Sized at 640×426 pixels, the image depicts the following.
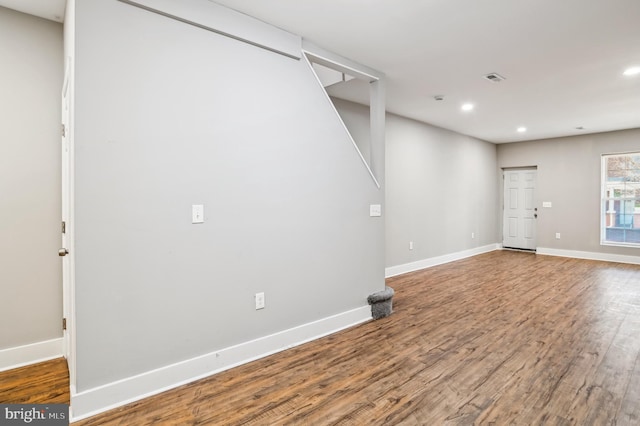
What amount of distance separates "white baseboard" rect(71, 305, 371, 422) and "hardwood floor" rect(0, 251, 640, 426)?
6 centimetres

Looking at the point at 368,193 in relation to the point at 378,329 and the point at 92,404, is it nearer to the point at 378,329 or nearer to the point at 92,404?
the point at 378,329

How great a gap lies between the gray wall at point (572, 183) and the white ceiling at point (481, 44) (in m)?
2.08

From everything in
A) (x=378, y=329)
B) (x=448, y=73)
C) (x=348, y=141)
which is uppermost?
(x=448, y=73)

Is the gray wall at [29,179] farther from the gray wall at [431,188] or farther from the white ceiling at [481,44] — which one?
the gray wall at [431,188]

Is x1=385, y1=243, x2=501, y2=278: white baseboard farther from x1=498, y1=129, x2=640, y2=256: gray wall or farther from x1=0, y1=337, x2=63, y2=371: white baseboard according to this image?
x1=0, y1=337, x2=63, y2=371: white baseboard

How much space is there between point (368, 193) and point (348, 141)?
1.95 feet

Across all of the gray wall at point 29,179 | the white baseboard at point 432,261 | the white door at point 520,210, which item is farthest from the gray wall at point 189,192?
the white door at point 520,210

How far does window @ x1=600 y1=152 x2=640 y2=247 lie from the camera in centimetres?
658

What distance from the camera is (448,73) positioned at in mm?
3725

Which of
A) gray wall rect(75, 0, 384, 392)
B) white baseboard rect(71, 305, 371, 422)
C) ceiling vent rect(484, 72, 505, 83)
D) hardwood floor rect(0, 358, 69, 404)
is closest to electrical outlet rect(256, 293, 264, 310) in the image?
gray wall rect(75, 0, 384, 392)

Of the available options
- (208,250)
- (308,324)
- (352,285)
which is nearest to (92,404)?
(208,250)

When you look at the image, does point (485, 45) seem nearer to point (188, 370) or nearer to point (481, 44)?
point (481, 44)

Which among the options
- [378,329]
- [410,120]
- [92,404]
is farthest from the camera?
[410,120]

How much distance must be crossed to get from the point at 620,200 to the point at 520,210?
6.02ft
